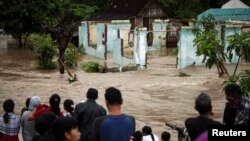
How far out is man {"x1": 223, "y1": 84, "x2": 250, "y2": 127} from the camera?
18.1 feet

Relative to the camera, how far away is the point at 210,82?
2045 centimetres

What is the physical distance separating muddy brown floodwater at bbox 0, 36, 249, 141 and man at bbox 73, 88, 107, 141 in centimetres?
491

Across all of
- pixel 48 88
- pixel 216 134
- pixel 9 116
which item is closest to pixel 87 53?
pixel 48 88

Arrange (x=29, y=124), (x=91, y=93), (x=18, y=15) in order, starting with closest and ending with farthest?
(x=91, y=93) < (x=29, y=124) < (x=18, y=15)

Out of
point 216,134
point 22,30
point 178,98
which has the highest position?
point 22,30

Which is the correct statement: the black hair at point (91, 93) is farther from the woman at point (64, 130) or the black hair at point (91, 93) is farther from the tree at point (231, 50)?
the tree at point (231, 50)

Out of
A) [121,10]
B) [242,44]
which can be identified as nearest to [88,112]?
[242,44]

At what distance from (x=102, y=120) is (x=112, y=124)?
11 cm

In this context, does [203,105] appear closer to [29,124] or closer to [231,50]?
[29,124]

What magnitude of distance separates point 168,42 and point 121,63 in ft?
32.6

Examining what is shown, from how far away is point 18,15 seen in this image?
16.6m

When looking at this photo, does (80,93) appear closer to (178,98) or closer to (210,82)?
(178,98)

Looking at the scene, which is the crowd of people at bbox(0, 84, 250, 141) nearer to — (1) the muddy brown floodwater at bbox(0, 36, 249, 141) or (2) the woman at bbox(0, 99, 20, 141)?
(2) the woman at bbox(0, 99, 20, 141)

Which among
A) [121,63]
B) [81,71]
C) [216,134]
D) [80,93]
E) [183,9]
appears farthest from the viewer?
[183,9]
